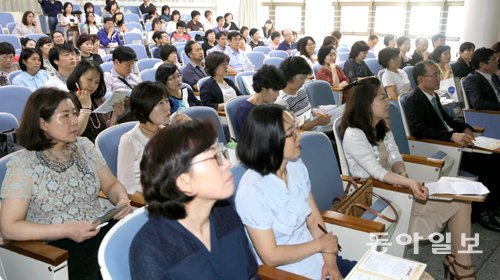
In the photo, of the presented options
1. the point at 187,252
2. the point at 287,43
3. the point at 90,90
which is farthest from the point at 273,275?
the point at 287,43

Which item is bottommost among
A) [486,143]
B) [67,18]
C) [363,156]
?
[486,143]

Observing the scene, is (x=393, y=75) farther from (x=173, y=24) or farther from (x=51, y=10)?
(x=51, y=10)

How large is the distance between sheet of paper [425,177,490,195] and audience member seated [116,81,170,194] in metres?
1.45

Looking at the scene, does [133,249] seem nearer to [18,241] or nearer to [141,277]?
[141,277]

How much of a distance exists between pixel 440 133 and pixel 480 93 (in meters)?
1.39

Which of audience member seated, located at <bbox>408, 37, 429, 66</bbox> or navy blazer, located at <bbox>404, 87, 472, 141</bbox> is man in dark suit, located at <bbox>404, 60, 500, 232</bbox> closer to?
navy blazer, located at <bbox>404, 87, 472, 141</bbox>

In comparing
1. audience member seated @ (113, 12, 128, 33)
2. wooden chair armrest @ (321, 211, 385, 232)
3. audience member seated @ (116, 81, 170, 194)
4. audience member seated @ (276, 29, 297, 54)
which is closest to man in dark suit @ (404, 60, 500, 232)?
wooden chair armrest @ (321, 211, 385, 232)

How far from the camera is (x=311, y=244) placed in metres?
1.65

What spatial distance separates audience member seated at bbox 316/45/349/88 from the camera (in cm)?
515

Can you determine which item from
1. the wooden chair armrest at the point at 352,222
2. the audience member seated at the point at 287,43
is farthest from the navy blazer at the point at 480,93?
the audience member seated at the point at 287,43

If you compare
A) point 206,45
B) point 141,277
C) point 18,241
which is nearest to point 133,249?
point 141,277

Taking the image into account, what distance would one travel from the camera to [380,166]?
240 centimetres

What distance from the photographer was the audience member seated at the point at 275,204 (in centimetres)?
154

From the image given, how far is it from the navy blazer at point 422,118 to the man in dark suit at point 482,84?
3.61 feet
